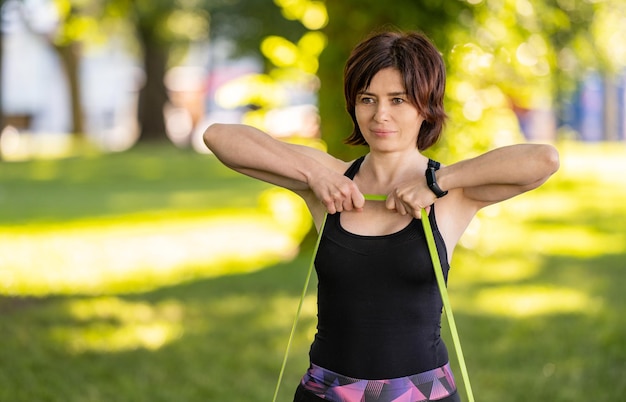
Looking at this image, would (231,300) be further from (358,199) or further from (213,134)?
(358,199)

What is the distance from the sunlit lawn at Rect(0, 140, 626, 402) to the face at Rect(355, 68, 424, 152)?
335cm

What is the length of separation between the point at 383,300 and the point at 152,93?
31.4m

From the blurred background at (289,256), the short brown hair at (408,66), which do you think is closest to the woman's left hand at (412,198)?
the short brown hair at (408,66)

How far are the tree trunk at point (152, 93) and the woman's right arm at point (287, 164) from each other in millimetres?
30443

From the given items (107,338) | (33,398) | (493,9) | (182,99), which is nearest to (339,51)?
(493,9)

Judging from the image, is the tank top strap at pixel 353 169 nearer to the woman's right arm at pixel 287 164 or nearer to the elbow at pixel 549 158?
the woman's right arm at pixel 287 164

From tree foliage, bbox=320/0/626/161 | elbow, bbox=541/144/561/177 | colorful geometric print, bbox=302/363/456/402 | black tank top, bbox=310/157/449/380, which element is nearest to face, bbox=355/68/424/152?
black tank top, bbox=310/157/449/380

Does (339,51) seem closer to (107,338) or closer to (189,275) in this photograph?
(189,275)

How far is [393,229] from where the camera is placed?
2898 mm

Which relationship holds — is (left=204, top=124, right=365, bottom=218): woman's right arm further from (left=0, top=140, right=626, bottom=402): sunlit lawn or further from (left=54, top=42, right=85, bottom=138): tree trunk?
(left=54, top=42, right=85, bottom=138): tree trunk

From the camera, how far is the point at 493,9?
952 cm

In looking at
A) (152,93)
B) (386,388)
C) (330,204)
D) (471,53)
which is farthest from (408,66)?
(152,93)

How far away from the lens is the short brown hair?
2.85 m

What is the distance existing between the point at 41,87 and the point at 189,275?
175 ft
